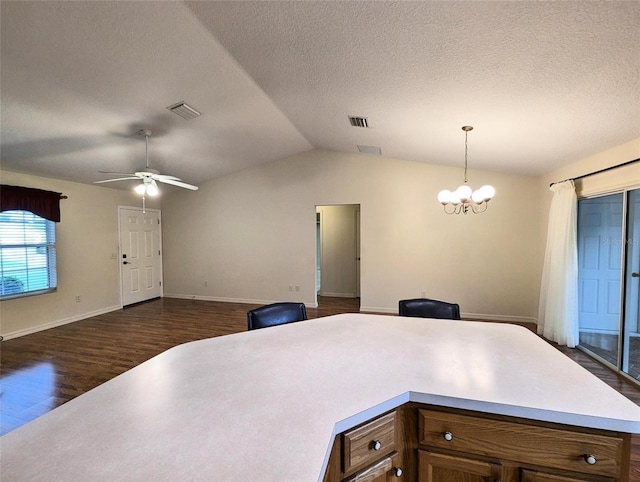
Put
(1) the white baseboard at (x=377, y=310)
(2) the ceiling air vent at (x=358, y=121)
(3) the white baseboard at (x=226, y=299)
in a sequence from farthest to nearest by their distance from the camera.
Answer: (3) the white baseboard at (x=226, y=299) → (1) the white baseboard at (x=377, y=310) → (2) the ceiling air vent at (x=358, y=121)

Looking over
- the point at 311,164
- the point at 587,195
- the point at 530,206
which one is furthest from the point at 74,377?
the point at 530,206

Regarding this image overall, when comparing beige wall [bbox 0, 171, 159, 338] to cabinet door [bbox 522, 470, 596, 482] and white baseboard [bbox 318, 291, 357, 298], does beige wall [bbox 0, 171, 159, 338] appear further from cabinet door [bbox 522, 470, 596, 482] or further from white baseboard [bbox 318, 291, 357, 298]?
cabinet door [bbox 522, 470, 596, 482]

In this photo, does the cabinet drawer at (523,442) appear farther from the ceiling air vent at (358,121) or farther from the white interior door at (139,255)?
the white interior door at (139,255)

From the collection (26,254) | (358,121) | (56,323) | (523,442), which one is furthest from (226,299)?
(523,442)

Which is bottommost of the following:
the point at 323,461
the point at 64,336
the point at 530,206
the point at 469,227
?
the point at 64,336

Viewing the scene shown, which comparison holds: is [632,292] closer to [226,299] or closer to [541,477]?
[541,477]

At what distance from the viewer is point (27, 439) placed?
2.55 feet

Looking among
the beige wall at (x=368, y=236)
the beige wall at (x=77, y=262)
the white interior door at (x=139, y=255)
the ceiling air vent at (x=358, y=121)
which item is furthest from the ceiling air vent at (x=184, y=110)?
the white interior door at (x=139, y=255)

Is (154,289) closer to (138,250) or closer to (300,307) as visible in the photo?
(138,250)

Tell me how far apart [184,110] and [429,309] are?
11.0 feet

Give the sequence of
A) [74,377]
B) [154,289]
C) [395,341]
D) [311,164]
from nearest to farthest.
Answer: [395,341] → [74,377] → [311,164] → [154,289]

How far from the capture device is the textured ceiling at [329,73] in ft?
5.60

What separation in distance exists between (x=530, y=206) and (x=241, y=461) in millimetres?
5433

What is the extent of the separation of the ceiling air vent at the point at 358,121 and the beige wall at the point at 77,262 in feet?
15.9
